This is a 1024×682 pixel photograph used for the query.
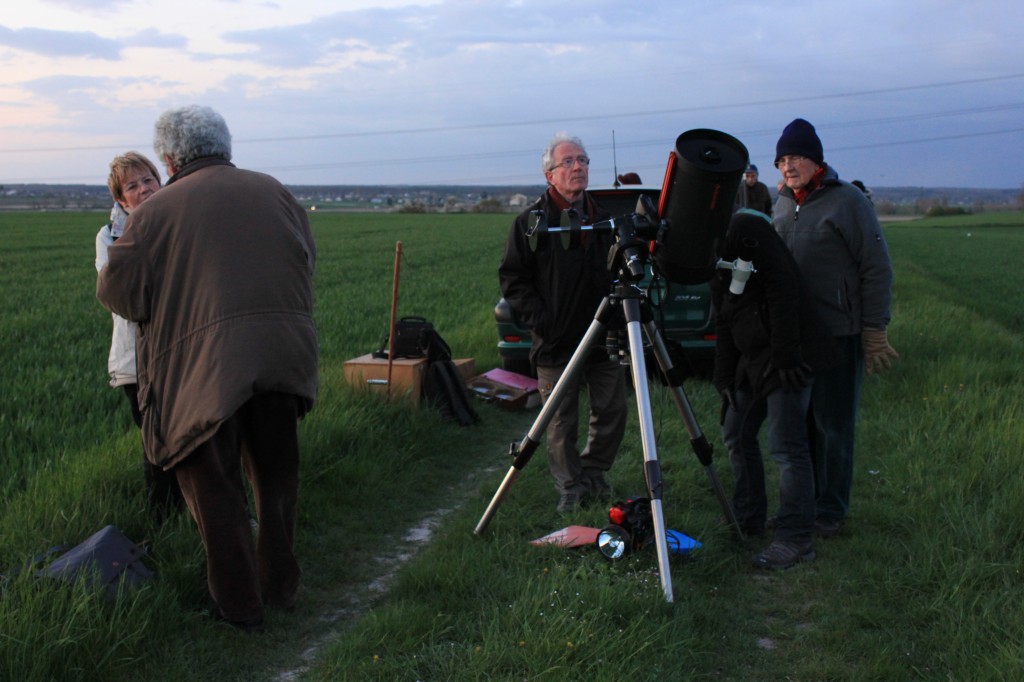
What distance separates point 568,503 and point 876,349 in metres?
1.71

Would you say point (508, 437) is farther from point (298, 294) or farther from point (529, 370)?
point (298, 294)

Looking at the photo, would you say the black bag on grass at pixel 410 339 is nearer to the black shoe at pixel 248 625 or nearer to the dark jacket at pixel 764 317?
the dark jacket at pixel 764 317

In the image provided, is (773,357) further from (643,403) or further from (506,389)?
(506,389)

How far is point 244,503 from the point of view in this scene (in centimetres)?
385

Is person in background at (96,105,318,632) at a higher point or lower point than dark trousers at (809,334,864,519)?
higher

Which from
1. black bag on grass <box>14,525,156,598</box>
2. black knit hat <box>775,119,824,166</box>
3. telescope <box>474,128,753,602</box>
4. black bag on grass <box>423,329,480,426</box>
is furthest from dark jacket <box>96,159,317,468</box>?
black bag on grass <box>423,329,480,426</box>

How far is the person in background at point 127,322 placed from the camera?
451 centimetres

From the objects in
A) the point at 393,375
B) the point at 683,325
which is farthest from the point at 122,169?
the point at 683,325

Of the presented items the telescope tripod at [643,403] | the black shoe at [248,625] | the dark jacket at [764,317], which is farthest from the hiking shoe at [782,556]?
the black shoe at [248,625]

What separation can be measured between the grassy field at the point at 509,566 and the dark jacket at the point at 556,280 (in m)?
0.96

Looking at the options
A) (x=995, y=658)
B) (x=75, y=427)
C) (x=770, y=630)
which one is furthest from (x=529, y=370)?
(x=995, y=658)

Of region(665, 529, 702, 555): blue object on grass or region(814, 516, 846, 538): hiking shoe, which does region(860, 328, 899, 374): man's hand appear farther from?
region(665, 529, 702, 555): blue object on grass

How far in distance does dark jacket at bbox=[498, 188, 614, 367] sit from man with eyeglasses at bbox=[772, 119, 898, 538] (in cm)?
95

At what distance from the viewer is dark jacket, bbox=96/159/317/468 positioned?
3537 mm
